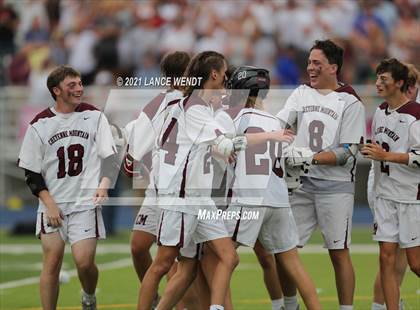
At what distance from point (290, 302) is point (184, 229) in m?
1.32

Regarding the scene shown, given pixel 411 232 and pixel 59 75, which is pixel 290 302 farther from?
pixel 59 75

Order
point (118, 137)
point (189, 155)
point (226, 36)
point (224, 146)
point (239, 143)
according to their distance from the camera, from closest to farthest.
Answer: point (224, 146)
point (239, 143)
point (189, 155)
point (118, 137)
point (226, 36)

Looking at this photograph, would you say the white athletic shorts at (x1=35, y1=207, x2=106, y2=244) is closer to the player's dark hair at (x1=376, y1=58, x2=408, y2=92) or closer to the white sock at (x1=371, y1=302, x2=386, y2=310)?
the white sock at (x1=371, y1=302, x2=386, y2=310)

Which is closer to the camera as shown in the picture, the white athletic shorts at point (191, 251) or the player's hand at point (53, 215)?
the white athletic shorts at point (191, 251)

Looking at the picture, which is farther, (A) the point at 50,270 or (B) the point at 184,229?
(A) the point at 50,270

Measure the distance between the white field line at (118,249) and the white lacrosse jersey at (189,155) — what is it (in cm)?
590

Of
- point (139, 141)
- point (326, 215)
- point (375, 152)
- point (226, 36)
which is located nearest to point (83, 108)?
point (139, 141)

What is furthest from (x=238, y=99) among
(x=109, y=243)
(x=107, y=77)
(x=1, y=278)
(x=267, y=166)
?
(x=107, y=77)

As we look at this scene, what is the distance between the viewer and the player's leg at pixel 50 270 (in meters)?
8.70

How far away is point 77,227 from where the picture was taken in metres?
8.78

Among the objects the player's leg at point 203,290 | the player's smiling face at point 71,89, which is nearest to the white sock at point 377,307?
the player's leg at point 203,290

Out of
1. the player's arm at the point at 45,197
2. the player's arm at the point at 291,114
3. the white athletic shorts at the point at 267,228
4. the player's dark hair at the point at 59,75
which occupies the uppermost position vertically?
the player's dark hair at the point at 59,75

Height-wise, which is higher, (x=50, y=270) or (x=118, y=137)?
(x=118, y=137)

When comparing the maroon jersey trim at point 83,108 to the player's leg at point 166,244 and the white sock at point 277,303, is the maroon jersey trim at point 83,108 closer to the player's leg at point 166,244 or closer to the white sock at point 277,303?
the player's leg at point 166,244
